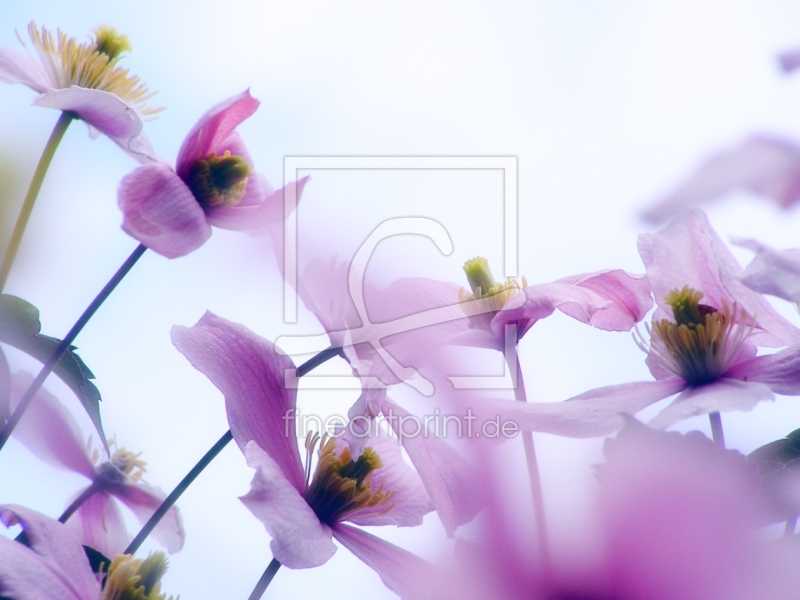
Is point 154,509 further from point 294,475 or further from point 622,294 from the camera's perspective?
point 622,294

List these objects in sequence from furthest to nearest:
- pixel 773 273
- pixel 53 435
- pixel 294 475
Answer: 1. pixel 53 435
2. pixel 294 475
3. pixel 773 273

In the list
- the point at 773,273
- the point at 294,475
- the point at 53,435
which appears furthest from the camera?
the point at 53,435

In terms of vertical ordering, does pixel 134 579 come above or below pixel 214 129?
below

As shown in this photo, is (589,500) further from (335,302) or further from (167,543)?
(167,543)

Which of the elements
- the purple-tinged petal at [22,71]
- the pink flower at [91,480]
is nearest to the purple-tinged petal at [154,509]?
the pink flower at [91,480]

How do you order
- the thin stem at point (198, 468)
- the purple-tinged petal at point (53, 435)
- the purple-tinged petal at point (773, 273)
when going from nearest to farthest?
the purple-tinged petal at point (773, 273) < the thin stem at point (198, 468) < the purple-tinged petal at point (53, 435)

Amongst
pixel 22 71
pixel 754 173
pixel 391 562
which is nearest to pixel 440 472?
pixel 391 562

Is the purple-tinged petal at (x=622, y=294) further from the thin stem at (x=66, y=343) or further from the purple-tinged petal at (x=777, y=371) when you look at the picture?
the thin stem at (x=66, y=343)
